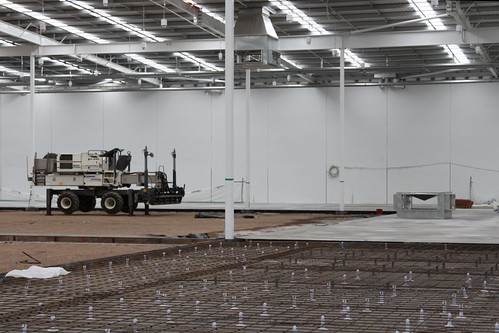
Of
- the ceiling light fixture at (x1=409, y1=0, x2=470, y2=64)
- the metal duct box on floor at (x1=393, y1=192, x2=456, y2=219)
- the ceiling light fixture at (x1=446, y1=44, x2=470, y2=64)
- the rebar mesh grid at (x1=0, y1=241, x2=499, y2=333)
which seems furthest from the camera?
the ceiling light fixture at (x1=446, y1=44, x2=470, y2=64)

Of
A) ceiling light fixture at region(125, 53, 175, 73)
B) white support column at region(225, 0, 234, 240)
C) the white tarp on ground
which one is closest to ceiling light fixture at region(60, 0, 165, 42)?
ceiling light fixture at region(125, 53, 175, 73)

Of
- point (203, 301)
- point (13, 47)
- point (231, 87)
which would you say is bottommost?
point (203, 301)

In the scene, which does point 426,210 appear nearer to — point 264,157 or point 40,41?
point 40,41

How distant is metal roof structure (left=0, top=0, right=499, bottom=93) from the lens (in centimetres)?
2717

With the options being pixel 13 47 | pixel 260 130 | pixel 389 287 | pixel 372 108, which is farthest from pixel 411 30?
pixel 389 287

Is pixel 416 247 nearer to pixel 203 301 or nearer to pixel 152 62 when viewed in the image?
pixel 203 301

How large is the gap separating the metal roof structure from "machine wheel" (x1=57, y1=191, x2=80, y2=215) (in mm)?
5826

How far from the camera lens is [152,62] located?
126 feet

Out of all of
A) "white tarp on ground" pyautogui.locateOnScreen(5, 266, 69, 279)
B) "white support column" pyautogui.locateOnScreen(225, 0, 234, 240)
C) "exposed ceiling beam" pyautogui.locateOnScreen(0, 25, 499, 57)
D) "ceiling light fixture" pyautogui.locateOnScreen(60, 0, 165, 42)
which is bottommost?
"white tarp on ground" pyautogui.locateOnScreen(5, 266, 69, 279)

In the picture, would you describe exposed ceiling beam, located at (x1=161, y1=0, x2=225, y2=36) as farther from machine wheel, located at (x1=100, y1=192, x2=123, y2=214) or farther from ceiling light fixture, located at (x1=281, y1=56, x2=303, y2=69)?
ceiling light fixture, located at (x1=281, y1=56, x2=303, y2=69)

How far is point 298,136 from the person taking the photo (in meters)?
41.3

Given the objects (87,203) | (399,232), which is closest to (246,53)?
(399,232)

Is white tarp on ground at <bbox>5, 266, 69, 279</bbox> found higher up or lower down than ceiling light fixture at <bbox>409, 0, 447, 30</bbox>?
lower down

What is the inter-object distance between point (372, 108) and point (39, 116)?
17592mm
